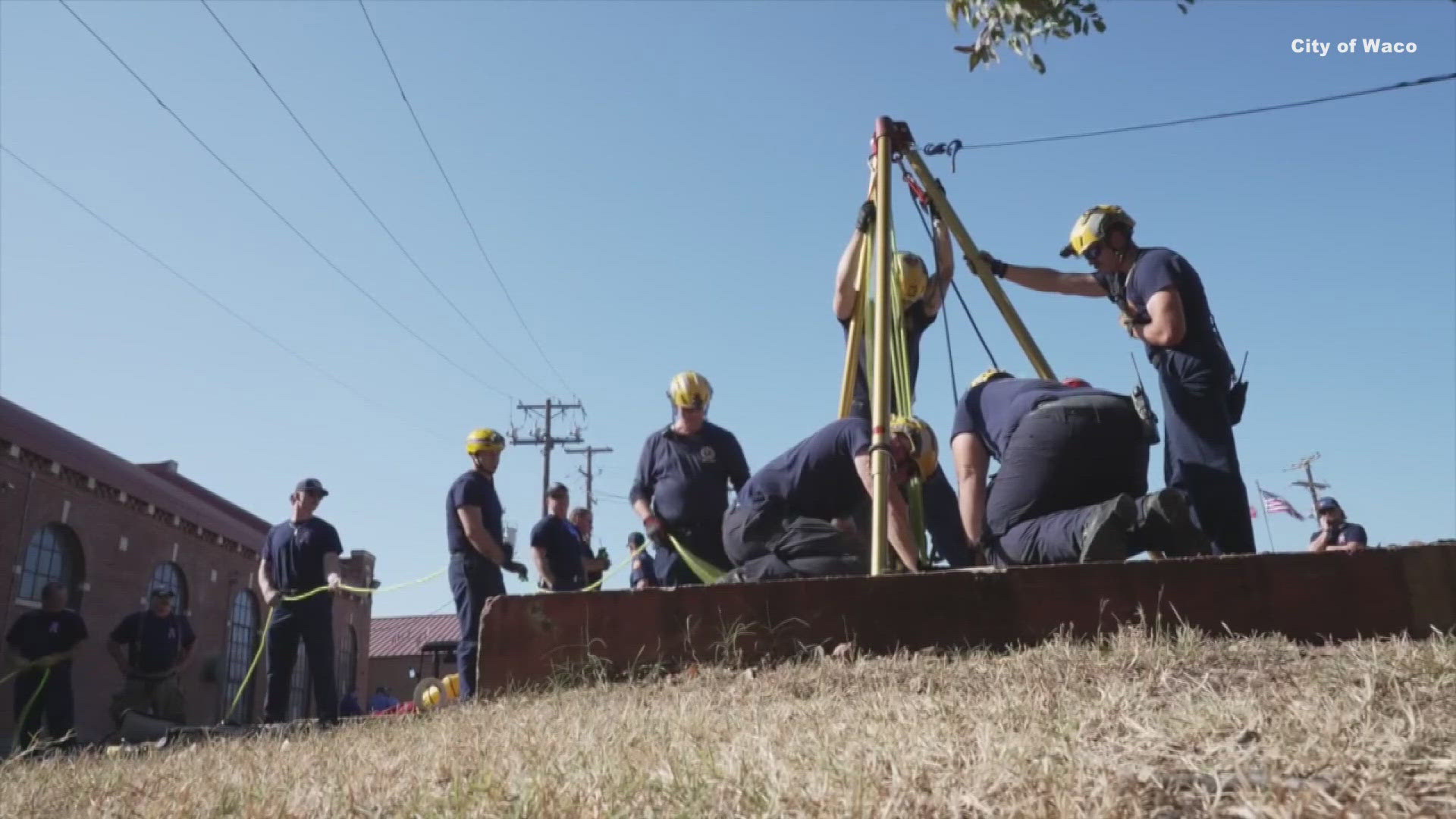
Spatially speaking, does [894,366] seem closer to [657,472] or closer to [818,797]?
[657,472]

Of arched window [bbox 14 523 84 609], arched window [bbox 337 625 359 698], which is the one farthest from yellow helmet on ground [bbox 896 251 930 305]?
arched window [bbox 337 625 359 698]

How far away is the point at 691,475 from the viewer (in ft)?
21.2

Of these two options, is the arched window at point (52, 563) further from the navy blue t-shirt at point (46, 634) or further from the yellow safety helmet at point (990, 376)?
the yellow safety helmet at point (990, 376)

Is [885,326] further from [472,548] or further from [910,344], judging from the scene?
[472,548]

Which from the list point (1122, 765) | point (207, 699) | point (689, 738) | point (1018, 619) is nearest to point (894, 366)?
point (1018, 619)

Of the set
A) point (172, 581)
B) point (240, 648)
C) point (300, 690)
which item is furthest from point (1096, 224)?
point (300, 690)

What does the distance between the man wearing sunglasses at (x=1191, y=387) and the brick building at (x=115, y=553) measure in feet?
48.9

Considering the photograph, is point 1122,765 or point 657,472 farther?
point 657,472

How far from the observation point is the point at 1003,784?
79.8 inches

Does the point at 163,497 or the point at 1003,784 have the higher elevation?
the point at 163,497

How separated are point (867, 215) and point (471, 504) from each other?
316cm

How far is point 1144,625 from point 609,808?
2232 mm

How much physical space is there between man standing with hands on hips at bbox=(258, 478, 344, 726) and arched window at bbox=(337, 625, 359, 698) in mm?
26100

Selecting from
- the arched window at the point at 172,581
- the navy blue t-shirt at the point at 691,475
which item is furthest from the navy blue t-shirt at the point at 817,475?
the arched window at the point at 172,581
